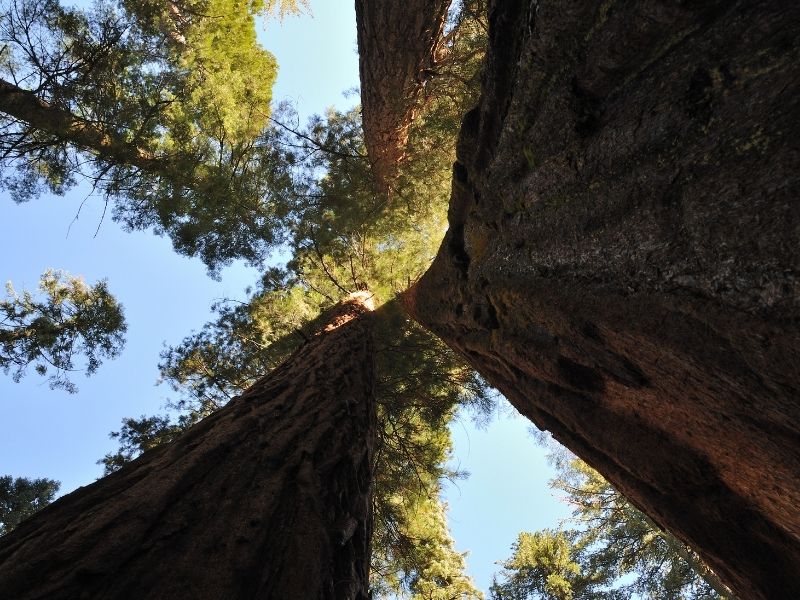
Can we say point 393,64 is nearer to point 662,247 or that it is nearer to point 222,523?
point 662,247

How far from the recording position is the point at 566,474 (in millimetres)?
14336

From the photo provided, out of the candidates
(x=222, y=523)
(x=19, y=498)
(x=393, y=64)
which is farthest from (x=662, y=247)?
(x=19, y=498)

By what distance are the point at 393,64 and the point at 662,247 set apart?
6.19m

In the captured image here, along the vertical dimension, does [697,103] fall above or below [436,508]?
below

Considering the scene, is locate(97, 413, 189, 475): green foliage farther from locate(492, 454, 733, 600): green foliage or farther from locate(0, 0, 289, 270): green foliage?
locate(492, 454, 733, 600): green foliage

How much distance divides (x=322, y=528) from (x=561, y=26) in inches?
106

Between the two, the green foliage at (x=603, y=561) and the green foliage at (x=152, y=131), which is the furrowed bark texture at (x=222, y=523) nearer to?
the green foliage at (x=152, y=131)

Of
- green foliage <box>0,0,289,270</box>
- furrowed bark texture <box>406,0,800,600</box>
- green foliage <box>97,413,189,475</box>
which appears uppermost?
green foliage <box>0,0,289,270</box>

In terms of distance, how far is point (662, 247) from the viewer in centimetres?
178

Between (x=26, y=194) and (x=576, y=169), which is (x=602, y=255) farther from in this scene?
(x=26, y=194)

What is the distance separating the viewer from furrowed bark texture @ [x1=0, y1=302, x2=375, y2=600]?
5.69 ft

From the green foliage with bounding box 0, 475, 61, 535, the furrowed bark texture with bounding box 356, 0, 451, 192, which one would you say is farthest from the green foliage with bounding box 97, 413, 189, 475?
the furrowed bark texture with bounding box 356, 0, 451, 192

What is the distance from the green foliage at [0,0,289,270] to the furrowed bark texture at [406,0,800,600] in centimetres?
503

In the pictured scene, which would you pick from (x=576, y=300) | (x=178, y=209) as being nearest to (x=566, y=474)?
(x=178, y=209)
